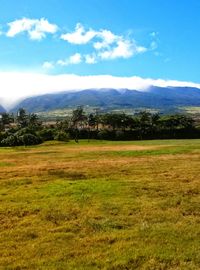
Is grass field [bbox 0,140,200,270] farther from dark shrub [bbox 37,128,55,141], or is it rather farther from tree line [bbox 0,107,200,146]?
tree line [bbox 0,107,200,146]

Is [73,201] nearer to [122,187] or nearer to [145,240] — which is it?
[122,187]

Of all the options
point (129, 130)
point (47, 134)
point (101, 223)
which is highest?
point (101, 223)

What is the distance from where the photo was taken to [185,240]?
56.5 ft

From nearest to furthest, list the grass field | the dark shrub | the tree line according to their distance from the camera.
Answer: the grass field, the dark shrub, the tree line

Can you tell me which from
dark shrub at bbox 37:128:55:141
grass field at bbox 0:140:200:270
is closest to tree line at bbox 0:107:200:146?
dark shrub at bbox 37:128:55:141

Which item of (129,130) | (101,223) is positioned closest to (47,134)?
(129,130)

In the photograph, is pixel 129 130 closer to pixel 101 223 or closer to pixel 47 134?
pixel 47 134

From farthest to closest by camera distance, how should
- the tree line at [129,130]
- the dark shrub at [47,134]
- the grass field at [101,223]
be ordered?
the tree line at [129,130] → the dark shrub at [47,134] → the grass field at [101,223]

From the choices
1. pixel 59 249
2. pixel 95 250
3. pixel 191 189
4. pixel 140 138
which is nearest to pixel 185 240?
pixel 95 250

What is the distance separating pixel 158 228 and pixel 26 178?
A: 19177 millimetres

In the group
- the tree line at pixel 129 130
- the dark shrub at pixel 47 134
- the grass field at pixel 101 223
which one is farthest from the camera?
the tree line at pixel 129 130

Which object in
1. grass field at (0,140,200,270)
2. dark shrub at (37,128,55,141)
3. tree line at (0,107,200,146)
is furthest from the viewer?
tree line at (0,107,200,146)

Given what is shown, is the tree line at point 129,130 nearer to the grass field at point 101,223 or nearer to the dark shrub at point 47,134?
the dark shrub at point 47,134

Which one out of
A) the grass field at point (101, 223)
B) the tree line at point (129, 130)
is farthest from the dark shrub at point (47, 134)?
the grass field at point (101, 223)
